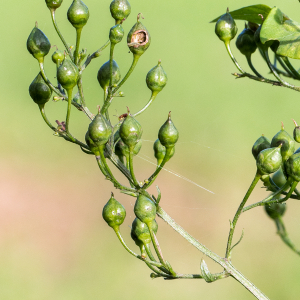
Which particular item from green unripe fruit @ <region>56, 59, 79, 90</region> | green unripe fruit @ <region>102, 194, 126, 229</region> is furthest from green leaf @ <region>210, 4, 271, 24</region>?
green unripe fruit @ <region>102, 194, 126, 229</region>

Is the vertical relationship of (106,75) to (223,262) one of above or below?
above

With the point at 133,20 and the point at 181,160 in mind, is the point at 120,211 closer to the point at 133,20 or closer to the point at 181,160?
the point at 181,160

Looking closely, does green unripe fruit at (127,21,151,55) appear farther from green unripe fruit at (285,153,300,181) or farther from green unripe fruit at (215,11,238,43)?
green unripe fruit at (285,153,300,181)

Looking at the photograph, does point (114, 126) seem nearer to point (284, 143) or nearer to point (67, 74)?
point (67, 74)

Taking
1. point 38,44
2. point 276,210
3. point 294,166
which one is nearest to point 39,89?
point 38,44

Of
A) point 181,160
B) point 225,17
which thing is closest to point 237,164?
point 181,160

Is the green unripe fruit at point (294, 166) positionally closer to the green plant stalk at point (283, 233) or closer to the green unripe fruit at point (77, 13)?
the green plant stalk at point (283, 233)

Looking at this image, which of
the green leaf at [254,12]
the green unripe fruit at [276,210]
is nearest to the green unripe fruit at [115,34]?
the green leaf at [254,12]
